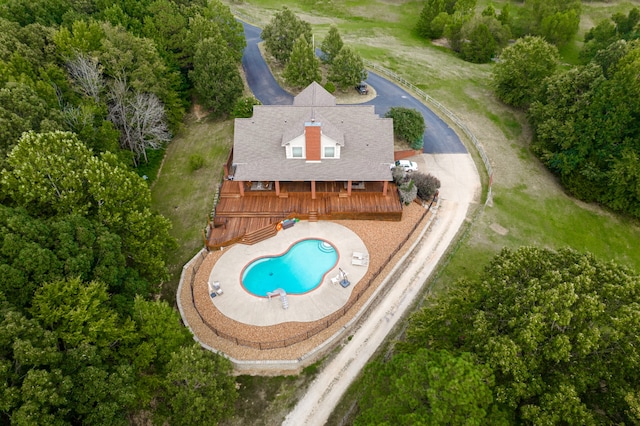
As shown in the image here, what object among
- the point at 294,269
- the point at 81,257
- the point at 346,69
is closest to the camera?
the point at 81,257

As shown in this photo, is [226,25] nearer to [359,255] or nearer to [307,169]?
[307,169]

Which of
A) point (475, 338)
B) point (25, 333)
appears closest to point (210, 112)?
point (25, 333)

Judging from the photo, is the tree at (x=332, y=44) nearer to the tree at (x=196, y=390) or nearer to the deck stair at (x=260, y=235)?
the deck stair at (x=260, y=235)

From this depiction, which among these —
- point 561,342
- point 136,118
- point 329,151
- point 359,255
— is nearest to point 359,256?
point 359,255

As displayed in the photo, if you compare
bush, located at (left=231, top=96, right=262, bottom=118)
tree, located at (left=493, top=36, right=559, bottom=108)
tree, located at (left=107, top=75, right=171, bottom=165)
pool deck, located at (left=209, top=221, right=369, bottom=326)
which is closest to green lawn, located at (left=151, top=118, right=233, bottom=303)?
bush, located at (left=231, top=96, right=262, bottom=118)

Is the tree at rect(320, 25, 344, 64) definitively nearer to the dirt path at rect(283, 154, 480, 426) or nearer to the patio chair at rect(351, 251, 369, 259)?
the dirt path at rect(283, 154, 480, 426)

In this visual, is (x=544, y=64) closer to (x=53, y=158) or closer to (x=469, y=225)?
(x=469, y=225)
